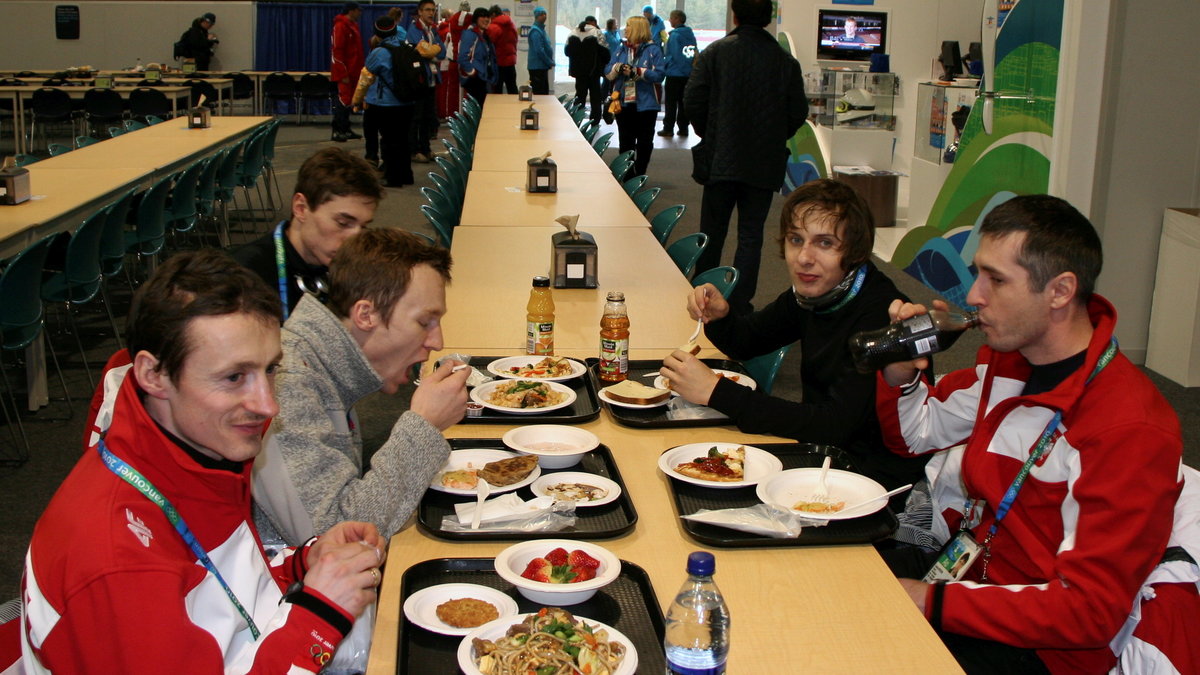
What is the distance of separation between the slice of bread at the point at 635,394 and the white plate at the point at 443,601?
87 cm

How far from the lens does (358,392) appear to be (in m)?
2.05

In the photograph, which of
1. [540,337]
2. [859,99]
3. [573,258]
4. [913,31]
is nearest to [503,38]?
[913,31]

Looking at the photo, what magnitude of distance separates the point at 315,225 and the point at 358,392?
0.95 m

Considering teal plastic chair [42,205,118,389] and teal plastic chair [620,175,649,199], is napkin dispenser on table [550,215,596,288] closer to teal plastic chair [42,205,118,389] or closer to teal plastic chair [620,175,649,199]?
teal plastic chair [42,205,118,389]

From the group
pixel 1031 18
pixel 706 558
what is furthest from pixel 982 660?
pixel 1031 18

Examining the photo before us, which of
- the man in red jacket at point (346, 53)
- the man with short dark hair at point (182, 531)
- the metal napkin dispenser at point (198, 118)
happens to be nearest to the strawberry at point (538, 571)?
the man with short dark hair at point (182, 531)

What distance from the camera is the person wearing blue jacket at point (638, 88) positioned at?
993 cm

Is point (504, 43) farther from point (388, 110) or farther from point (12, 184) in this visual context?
point (12, 184)

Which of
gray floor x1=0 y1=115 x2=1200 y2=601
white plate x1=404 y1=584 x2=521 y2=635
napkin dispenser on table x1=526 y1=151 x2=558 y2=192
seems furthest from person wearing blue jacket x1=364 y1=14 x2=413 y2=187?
white plate x1=404 y1=584 x2=521 y2=635

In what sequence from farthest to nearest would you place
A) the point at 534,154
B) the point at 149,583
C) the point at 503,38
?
Result: the point at 503,38 < the point at 534,154 < the point at 149,583

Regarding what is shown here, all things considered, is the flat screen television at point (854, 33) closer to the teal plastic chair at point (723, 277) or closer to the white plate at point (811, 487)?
the teal plastic chair at point (723, 277)

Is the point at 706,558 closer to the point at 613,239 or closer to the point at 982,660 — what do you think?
the point at 982,660

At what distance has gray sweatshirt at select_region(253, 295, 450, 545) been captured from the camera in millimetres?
1831

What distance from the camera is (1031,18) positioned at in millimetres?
5367
